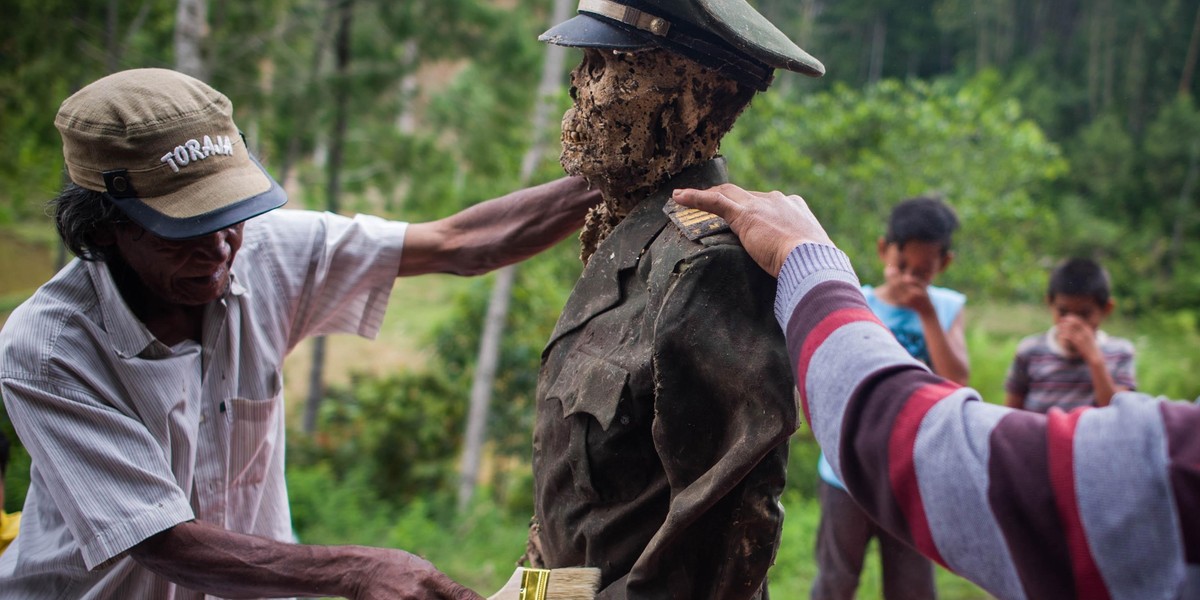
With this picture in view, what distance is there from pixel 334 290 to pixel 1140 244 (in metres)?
18.6

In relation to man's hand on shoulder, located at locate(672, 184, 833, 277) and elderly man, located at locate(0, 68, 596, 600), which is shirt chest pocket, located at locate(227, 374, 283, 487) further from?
man's hand on shoulder, located at locate(672, 184, 833, 277)

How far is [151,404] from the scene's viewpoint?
203 cm

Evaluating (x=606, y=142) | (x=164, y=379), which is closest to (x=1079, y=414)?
(x=606, y=142)

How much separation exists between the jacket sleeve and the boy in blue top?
2.04m

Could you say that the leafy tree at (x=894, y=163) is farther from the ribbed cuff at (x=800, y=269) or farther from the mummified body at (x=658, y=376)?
the ribbed cuff at (x=800, y=269)

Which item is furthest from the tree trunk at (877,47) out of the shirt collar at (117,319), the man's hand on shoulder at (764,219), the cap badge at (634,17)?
the shirt collar at (117,319)

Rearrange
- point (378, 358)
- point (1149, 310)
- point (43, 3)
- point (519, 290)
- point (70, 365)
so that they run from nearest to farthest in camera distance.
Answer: point (70, 365) → point (43, 3) → point (519, 290) → point (378, 358) → point (1149, 310)

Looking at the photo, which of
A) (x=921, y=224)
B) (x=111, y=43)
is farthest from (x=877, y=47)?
(x=921, y=224)

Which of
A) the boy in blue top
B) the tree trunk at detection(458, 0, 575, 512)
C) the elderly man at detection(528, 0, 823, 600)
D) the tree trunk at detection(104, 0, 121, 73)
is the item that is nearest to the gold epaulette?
the elderly man at detection(528, 0, 823, 600)

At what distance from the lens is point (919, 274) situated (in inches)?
144

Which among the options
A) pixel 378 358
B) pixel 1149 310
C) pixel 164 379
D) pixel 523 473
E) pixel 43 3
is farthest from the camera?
pixel 1149 310

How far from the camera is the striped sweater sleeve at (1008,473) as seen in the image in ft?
3.70

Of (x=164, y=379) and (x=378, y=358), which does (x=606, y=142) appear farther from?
(x=378, y=358)

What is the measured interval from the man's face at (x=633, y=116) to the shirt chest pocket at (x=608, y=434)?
43 cm
